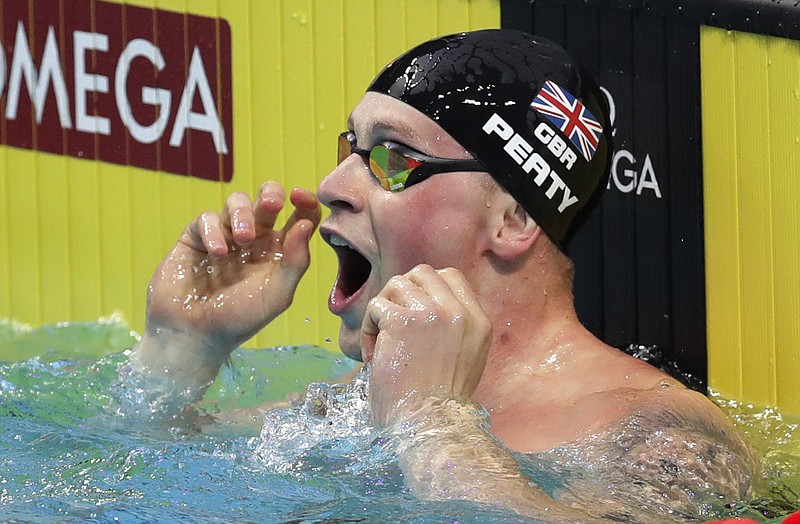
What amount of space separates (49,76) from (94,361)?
0.98 meters

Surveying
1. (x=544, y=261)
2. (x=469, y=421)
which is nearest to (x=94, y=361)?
(x=544, y=261)

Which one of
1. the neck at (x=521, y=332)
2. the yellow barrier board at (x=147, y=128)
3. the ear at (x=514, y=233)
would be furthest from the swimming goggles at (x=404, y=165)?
the yellow barrier board at (x=147, y=128)

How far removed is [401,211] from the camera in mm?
2475

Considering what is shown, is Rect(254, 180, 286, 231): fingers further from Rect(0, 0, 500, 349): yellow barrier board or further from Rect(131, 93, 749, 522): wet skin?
Rect(0, 0, 500, 349): yellow barrier board

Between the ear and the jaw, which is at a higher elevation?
the ear

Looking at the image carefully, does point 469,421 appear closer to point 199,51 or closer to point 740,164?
point 740,164

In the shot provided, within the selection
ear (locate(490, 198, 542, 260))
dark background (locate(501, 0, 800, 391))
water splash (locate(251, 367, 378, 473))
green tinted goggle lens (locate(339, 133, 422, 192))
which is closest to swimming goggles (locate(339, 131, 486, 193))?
green tinted goggle lens (locate(339, 133, 422, 192))

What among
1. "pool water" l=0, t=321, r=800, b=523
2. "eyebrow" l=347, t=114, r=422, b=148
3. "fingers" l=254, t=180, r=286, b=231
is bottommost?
"pool water" l=0, t=321, r=800, b=523

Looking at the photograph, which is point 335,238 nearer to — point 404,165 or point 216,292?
point 404,165

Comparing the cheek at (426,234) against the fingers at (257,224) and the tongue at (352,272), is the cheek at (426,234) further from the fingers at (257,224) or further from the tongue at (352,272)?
the fingers at (257,224)

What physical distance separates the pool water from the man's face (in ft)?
0.70

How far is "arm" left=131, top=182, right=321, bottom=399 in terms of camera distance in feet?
9.10

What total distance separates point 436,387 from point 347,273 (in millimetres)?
632

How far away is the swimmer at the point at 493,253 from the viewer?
7.22ft
